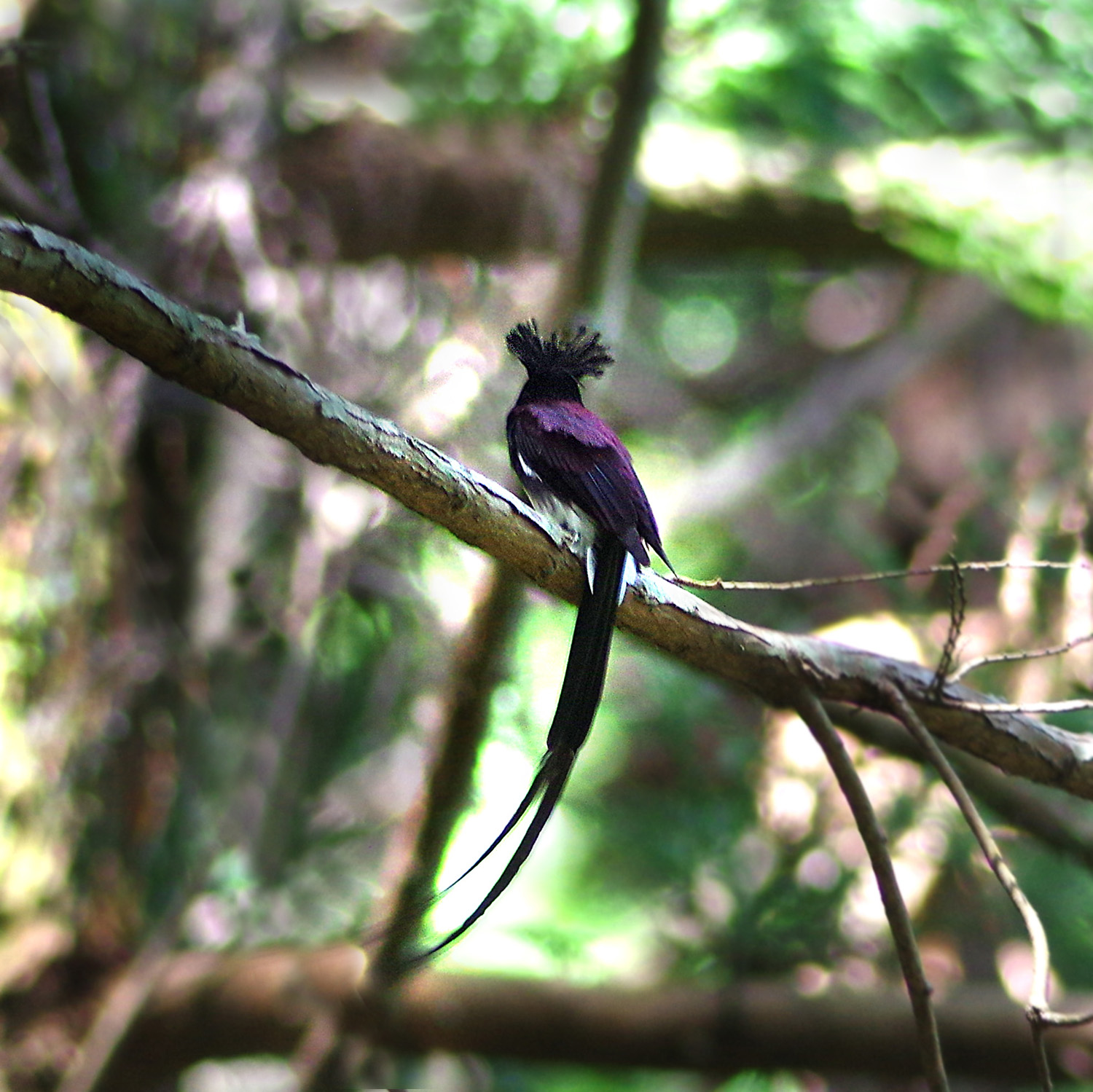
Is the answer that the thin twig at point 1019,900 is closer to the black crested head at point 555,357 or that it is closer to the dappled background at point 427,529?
the black crested head at point 555,357

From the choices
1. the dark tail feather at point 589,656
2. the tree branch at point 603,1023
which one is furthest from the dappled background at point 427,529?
the dark tail feather at point 589,656

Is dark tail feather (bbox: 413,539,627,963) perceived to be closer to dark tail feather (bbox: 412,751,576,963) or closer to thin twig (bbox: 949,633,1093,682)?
dark tail feather (bbox: 412,751,576,963)

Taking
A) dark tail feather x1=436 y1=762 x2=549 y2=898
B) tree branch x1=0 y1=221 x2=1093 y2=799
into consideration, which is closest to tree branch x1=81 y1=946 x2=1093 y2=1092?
tree branch x1=0 y1=221 x2=1093 y2=799

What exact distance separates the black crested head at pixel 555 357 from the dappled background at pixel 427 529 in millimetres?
1038

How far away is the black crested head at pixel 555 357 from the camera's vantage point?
1587 mm

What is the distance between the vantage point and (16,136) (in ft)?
10.1

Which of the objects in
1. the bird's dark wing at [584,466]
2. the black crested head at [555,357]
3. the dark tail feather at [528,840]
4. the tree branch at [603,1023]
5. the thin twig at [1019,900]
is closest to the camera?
the dark tail feather at [528,840]

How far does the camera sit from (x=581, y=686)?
1397mm

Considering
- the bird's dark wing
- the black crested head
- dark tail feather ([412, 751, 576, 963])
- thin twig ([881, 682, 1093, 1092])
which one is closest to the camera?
dark tail feather ([412, 751, 576, 963])

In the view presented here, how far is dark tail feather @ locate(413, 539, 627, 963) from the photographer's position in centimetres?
140

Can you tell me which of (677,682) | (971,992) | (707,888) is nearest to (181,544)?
(677,682)

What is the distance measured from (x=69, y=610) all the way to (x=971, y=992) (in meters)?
3.01

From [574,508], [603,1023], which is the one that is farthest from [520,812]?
[603,1023]

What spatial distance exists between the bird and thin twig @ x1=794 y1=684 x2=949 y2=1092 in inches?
16.3
